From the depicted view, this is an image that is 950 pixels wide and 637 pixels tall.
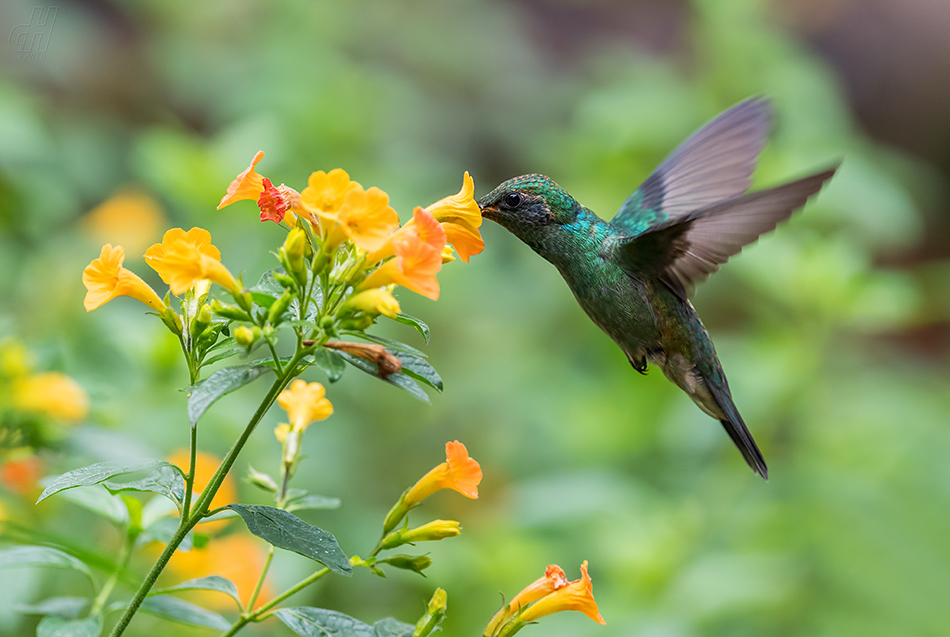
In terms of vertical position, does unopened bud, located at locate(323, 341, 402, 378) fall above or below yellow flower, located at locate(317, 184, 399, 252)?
below

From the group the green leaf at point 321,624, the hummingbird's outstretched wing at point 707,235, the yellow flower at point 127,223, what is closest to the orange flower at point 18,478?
the green leaf at point 321,624

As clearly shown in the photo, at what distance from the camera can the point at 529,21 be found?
6.72 meters

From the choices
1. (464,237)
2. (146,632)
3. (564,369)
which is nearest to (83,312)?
(146,632)

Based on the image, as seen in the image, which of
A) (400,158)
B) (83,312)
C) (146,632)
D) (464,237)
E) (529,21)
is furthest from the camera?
(529,21)

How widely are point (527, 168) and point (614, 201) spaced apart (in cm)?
159

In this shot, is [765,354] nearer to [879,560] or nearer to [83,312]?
[879,560]

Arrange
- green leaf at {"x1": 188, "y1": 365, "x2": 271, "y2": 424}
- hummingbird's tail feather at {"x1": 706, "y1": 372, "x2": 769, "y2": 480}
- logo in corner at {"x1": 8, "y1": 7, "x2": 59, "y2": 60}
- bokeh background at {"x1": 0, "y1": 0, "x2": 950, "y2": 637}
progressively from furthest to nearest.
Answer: logo in corner at {"x1": 8, "y1": 7, "x2": 59, "y2": 60} → bokeh background at {"x1": 0, "y1": 0, "x2": 950, "y2": 637} → hummingbird's tail feather at {"x1": 706, "y1": 372, "x2": 769, "y2": 480} → green leaf at {"x1": 188, "y1": 365, "x2": 271, "y2": 424}

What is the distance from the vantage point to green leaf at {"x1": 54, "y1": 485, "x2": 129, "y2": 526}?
4.13ft

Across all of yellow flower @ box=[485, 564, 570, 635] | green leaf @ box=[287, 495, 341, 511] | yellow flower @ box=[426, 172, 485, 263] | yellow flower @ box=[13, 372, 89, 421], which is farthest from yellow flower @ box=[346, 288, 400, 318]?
yellow flower @ box=[13, 372, 89, 421]

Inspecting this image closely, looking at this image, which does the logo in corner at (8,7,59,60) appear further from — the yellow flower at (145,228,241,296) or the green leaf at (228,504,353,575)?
the green leaf at (228,504,353,575)

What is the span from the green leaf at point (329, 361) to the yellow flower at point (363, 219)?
0.13 m

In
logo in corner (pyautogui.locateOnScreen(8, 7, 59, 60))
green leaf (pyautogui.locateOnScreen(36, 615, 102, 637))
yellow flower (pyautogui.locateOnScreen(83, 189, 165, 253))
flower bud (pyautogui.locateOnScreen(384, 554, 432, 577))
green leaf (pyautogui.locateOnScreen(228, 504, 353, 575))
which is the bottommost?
green leaf (pyautogui.locateOnScreen(36, 615, 102, 637))

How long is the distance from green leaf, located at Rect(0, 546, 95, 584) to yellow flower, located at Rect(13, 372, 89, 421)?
442 mm

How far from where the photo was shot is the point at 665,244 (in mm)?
1452
